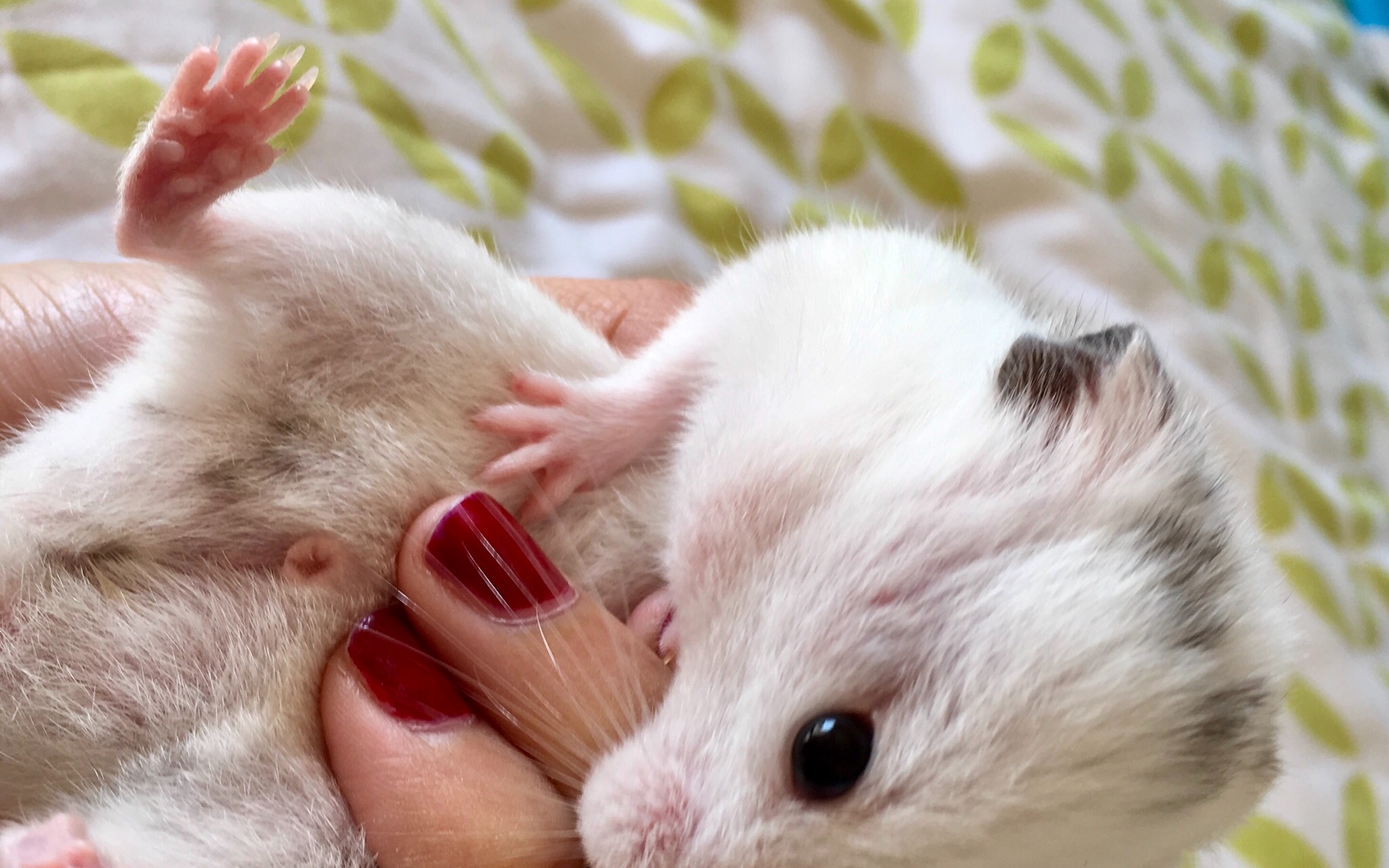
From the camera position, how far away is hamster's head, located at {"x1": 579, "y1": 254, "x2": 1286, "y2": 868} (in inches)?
30.6

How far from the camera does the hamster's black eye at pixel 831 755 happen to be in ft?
2.62

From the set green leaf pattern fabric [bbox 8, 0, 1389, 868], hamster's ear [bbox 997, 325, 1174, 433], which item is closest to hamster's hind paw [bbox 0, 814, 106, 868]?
hamster's ear [bbox 997, 325, 1174, 433]

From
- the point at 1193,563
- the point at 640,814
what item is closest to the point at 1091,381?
the point at 1193,563

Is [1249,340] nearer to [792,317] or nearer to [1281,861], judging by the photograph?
[1281,861]

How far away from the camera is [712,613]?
0.93 metres

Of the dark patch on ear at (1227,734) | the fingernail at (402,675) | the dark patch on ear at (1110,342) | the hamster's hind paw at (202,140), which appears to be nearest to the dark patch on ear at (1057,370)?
the dark patch on ear at (1110,342)

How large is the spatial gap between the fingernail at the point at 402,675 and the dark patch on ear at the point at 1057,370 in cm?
69

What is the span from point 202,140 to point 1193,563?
3.67 feet

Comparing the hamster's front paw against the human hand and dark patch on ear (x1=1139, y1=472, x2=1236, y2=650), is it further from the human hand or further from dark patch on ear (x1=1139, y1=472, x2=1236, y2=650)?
dark patch on ear (x1=1139, y1=472, x2=1236, y2=650)

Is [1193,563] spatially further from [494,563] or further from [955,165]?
[955,165]

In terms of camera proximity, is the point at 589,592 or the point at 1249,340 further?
the point at 1249,340

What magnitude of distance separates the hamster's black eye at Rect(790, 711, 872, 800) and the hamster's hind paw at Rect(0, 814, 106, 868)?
65 cm

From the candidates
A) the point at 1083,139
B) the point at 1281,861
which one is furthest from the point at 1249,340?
the point at 1281,861

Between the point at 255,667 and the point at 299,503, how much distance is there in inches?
7.2
